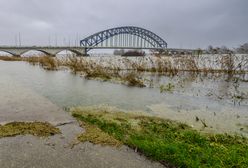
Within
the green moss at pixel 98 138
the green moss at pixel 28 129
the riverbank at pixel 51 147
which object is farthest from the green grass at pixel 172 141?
the green moss at pixel 28 129

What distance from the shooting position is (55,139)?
191 inches

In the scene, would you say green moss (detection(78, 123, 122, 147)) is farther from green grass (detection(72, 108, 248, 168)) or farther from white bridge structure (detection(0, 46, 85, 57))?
white bridge structure (detection(0, 46, 85, 57))

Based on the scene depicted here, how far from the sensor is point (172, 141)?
5230mm

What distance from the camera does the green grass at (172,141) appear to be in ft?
13.9

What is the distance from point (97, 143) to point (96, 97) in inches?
234

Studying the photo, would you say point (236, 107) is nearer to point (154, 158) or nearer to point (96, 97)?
point (96, 97)

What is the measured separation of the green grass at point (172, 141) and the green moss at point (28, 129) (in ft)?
3.65

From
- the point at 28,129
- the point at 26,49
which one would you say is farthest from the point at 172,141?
the point at 26,49

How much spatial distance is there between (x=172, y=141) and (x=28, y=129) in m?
2.70

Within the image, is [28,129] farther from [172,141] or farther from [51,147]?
[172,141]

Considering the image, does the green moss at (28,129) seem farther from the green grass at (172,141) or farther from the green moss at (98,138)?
the green grass at (172,141)

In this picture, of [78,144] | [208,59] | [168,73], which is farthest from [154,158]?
[208,59]

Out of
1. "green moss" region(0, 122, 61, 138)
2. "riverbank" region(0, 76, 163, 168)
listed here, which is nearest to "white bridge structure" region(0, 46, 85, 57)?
"riverbank" region(0, 76, 163, 168)

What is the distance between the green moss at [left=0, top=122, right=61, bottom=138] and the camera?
5.07 meters
